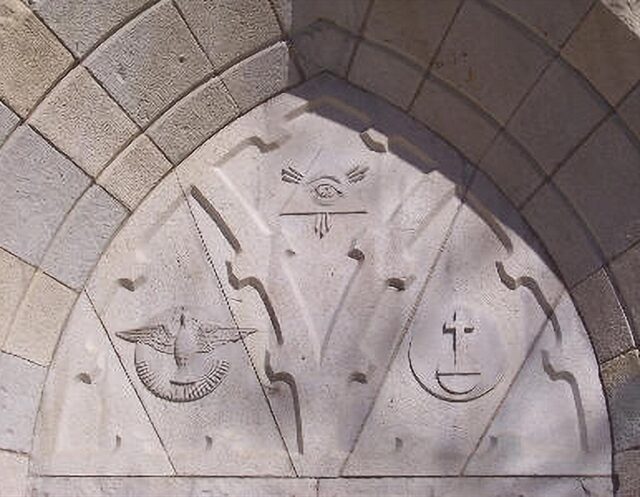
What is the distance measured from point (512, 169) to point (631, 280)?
1.87ft

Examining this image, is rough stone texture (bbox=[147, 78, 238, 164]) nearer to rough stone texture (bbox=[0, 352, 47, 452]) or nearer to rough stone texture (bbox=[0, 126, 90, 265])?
rough stone texture (bbox=[0, 126, 90, 265])

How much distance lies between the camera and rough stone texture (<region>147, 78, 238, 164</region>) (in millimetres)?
4605

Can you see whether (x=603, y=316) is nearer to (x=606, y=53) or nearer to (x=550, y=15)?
(x=606, y=53)

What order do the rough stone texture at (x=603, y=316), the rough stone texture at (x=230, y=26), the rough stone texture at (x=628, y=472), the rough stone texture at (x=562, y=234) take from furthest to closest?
the rough stone texture at (x=230, y=26)
the rough stone texture at (x=562, y=234)
the rough stone texture at (x=603, y=316)
the rough stone texture at (x=628, y=472)

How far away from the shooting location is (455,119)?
4.54 metres

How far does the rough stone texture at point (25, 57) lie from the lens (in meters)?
4.35

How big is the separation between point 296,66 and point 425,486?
4.98 ft

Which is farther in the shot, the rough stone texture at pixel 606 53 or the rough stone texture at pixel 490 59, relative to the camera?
the rough stone texture at pixel 490 59

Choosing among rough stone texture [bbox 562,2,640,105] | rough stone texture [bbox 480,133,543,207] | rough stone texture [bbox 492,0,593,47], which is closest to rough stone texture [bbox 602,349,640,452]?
rough stone texture [bbox 480,133,543,207]

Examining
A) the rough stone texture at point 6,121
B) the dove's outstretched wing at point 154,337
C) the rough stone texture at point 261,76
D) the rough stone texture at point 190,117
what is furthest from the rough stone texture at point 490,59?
the rough stone texture at point 6,121

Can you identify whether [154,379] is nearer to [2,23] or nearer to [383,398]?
[383,398]

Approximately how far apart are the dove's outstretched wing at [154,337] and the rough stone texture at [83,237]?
9.5 inches

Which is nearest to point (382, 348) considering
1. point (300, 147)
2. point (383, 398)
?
point (383, 398)

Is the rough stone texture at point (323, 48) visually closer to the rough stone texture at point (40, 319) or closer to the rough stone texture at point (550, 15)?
the rough stone texture at point (550, 15)
